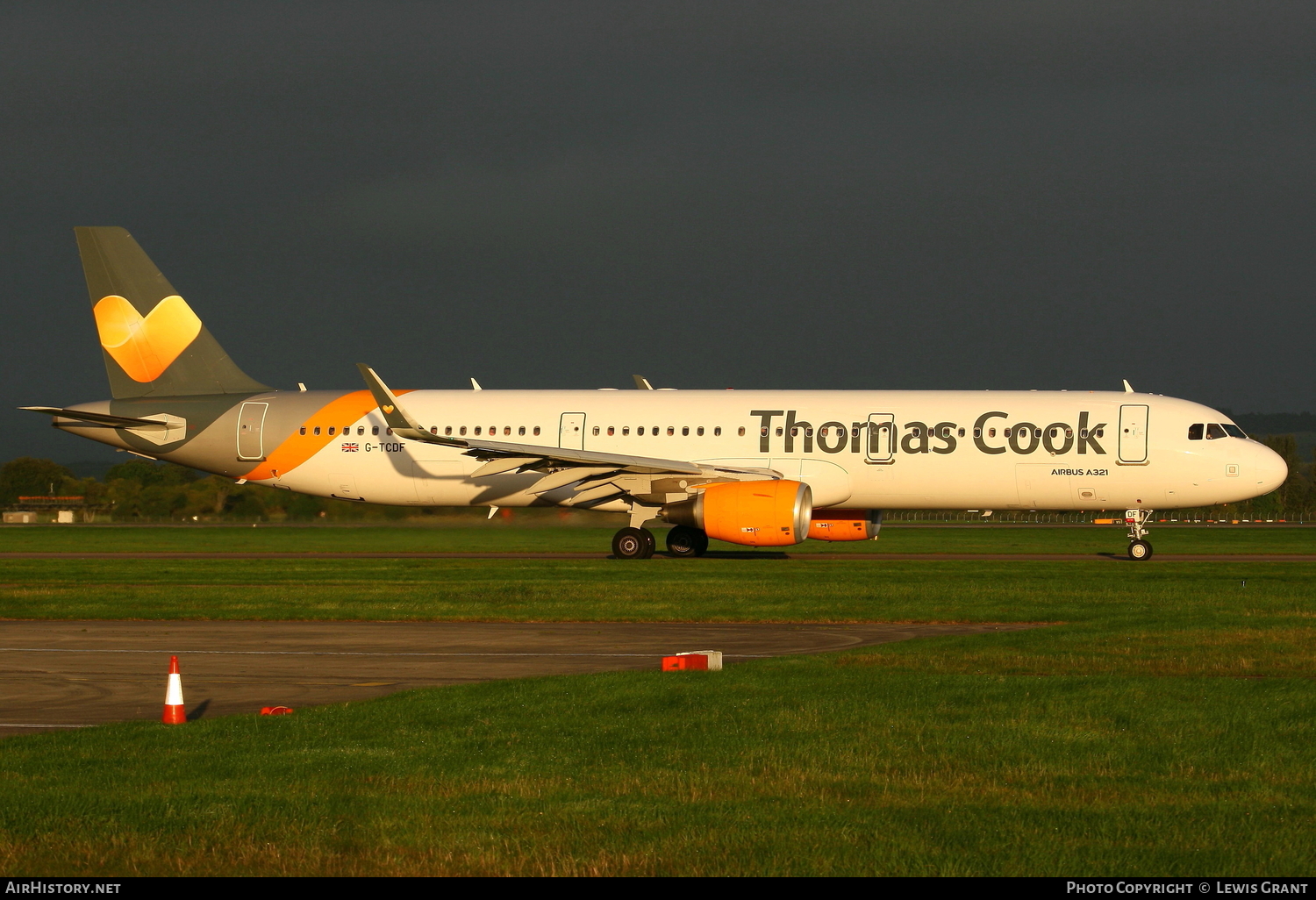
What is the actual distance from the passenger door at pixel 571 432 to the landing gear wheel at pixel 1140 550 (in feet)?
43.2

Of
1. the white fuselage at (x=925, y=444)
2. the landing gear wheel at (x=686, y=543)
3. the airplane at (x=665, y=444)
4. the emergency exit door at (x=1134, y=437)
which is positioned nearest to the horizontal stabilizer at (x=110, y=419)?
the airplane at (x=665, y=444)

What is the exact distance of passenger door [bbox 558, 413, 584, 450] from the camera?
109 feet

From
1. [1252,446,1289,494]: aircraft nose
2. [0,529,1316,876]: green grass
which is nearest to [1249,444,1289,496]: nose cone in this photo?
[1252,446,1289,494]: aircraft nose

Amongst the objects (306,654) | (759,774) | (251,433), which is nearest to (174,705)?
(759,774)

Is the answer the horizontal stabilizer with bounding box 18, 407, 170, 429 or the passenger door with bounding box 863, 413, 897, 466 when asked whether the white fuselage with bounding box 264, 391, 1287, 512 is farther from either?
the horizontal stabilizer with bounding box 18, 407, 170, 429

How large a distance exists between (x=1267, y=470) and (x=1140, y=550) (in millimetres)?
3292

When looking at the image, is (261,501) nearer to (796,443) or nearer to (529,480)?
(529,480)

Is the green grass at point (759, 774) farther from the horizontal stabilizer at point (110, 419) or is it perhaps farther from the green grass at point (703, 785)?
the horizontal stabilizer at point (110, 419)

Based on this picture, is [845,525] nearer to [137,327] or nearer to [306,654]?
[137,327]

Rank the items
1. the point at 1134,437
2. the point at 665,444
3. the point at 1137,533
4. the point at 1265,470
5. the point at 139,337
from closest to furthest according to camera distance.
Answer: the point at 1265,470 < the point at 1134,437 < the point at 1137,533 < the point at 665,444 < the point at 139,337

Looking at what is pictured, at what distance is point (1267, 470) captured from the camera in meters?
31.0

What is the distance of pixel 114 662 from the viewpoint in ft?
48.8
